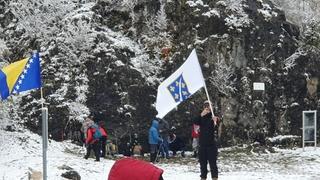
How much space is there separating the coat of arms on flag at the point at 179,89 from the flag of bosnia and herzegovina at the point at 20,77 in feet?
8.95

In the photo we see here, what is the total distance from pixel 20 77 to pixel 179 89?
323 centimetres

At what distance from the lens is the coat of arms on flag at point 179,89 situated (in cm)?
1112

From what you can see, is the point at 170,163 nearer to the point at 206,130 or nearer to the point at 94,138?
the point at 94,138

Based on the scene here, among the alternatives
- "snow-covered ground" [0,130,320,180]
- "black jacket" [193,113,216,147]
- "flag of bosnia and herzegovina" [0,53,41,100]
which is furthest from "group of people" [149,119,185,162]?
"flag of bosnia and herzegovina" [0,53,41,100]

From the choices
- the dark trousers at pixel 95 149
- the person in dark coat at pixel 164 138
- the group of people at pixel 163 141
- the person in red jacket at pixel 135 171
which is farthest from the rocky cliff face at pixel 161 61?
the person in red jacket at pixel 135 171

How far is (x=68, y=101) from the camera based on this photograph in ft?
65.4

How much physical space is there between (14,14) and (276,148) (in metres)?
12.1

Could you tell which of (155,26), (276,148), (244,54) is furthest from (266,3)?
(276,148)

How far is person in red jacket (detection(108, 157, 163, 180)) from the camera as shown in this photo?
4.65m

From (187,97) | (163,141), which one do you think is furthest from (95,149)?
(187,97)

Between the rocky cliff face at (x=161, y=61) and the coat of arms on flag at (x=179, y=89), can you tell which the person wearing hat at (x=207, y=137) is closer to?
the coat of arms on flag at (x=179, y=89)

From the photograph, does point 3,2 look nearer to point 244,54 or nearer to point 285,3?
point 244,54

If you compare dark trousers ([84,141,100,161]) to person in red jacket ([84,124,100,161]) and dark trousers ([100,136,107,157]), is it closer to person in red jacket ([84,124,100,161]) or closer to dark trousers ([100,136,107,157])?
person in red jacket ([84,124,100,161])

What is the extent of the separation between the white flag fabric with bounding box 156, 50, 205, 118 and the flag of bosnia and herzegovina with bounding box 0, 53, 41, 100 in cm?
248
